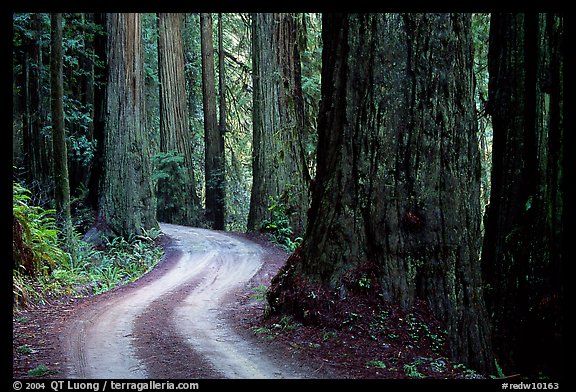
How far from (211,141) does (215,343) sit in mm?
17817

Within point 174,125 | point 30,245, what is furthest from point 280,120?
point 30,245

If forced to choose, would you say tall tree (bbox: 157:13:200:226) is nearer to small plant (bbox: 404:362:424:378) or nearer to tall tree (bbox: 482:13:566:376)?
tall tree (bbox: 482:13:566:376)

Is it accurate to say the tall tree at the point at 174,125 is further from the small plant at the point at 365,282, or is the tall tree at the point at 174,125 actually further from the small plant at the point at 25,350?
the small plant at the point at 365,282

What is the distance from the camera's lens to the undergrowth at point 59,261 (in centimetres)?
796

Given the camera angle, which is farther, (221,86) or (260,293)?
(221,86)

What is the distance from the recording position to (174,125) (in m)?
21.9

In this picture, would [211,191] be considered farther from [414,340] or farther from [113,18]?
[414,340]

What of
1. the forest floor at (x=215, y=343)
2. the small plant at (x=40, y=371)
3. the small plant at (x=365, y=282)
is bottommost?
the forest floor at (x=215, y=343)

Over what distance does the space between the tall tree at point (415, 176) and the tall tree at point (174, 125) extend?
16681mm

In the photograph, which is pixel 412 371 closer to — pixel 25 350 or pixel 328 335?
pixel 328 335

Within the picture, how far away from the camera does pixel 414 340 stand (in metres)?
5.00

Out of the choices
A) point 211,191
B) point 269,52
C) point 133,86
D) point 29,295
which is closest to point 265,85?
point 269,52

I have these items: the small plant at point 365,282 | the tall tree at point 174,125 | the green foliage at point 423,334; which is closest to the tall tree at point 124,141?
the tall tree at point 174,125

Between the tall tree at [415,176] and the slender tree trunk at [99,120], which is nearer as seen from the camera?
the tall tree at [415,176]
